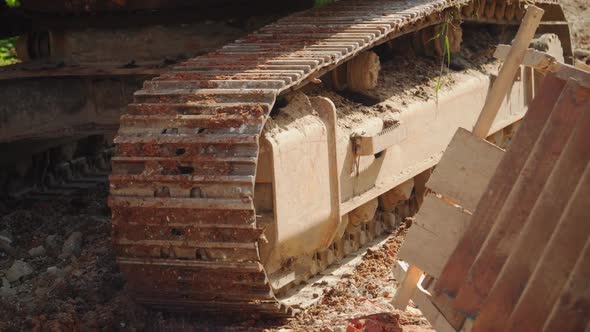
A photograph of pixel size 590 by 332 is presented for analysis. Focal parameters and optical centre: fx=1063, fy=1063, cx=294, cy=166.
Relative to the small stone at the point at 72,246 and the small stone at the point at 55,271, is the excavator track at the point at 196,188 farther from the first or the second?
the small stone at the point at 72,246

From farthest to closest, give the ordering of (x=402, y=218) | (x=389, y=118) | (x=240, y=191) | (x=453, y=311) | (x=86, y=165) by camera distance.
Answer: (x=86, y=165) < (x=402, y=218) < (x=389, y=118) < (x=240, y=191) < (x=453, y=311)

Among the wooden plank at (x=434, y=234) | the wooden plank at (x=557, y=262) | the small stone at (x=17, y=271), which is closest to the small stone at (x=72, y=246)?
the small stone at (x=17, y=271)

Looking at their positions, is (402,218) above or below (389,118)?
below

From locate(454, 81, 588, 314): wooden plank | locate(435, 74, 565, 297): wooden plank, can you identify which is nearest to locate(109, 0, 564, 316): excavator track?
locate(435, 74, 565, 297): wooden plank

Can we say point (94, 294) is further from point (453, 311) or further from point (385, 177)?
point (453, 311)

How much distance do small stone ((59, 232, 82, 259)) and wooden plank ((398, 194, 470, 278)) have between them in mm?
3264

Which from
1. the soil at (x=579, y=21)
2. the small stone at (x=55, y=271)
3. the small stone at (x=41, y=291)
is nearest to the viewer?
the small stone at (x=41, y=291)

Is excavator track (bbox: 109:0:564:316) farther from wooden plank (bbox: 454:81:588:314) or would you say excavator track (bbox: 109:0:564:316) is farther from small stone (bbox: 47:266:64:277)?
wooden plank (bbox: 454:81:588:314)

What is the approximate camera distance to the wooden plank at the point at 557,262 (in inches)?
148

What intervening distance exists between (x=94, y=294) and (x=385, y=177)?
2.21 m

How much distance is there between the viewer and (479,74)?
9.16 metres

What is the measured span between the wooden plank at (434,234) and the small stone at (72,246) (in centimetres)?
326

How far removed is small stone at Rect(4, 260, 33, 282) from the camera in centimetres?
695

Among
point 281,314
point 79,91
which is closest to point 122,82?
point 79,91
